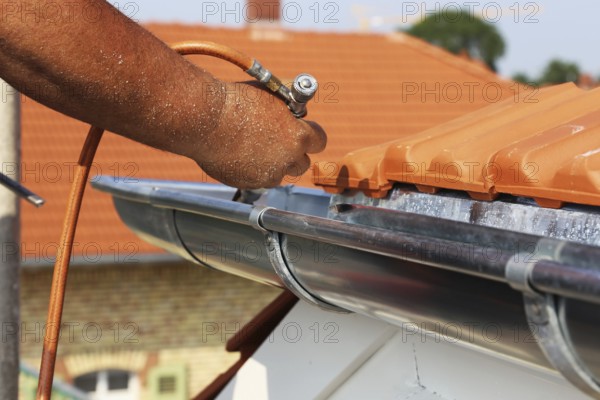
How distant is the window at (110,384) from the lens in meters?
8.73

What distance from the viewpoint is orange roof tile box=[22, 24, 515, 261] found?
787cm

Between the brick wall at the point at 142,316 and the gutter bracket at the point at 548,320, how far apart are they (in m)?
7.45

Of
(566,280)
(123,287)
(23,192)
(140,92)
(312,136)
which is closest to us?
(566,280)

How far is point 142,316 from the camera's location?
8.54 m

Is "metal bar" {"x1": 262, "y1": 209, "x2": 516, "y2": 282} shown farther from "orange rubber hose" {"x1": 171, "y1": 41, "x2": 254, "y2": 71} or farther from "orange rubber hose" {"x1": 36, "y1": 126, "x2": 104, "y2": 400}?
"orange rubber hose" {"x1": 36, "y1": 126, "x2": 104, "y2": 400}

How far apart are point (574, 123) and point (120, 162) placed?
7291mm

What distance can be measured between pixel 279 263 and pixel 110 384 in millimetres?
7856

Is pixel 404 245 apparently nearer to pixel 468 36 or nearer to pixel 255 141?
pixel 255 141

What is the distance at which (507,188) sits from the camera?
1.39m

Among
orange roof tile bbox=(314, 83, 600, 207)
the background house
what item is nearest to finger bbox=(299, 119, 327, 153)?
orange roof tile bbox=(314, 83, 600, 207)

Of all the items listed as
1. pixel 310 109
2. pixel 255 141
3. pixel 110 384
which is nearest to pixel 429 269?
pixel 255 141

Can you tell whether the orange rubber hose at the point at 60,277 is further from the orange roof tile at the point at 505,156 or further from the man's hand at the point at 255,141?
the orange roof tile at the point at 505,156

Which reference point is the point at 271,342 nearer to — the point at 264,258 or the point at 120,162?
the point at 264,258

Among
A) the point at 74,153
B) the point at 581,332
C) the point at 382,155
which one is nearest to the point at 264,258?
the point at 382,155
